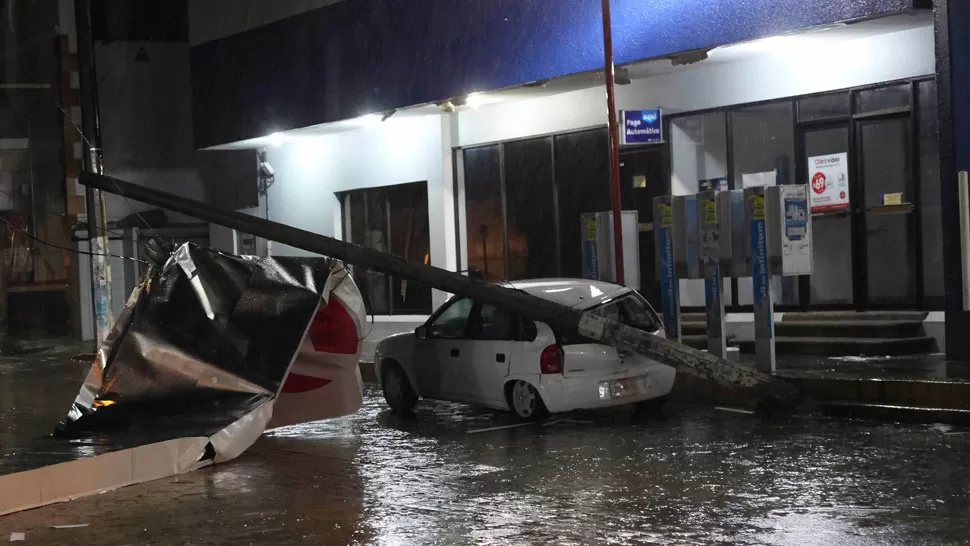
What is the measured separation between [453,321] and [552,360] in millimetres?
1732

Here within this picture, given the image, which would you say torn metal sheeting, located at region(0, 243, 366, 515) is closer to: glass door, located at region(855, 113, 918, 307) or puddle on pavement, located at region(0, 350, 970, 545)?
puddle on pavement, located at region(0, 350, 970, 545)

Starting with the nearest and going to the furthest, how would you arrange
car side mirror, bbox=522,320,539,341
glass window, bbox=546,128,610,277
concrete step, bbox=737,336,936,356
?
car side mirror, bbox=522,320,539,341, concrete step, bbox=737,336,936,356, glass window, bbox=546,128,610,277

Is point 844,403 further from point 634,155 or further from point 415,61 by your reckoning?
point 415,61

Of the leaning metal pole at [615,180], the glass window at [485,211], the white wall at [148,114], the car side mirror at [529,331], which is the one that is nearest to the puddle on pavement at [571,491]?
the car side mirror at [529,331]

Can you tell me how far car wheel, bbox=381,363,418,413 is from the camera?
13742 mm

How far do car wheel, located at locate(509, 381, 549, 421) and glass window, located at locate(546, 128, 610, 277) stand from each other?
7.78 metres

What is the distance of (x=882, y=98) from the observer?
1595 centimetres

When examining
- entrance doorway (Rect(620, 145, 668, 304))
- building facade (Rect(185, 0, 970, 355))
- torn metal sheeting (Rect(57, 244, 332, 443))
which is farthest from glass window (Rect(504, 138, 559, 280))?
torn metal sheeting (Rect(57, 244, 332, 443))

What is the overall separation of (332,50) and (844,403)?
1414 centimetres

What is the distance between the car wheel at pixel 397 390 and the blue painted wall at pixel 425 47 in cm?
632

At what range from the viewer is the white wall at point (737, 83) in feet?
51.5

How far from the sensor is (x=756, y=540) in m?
6.90

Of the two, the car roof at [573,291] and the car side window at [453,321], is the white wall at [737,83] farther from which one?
the car side window at [453,321]

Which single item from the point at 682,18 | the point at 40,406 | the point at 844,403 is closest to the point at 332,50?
the point at 682,18
